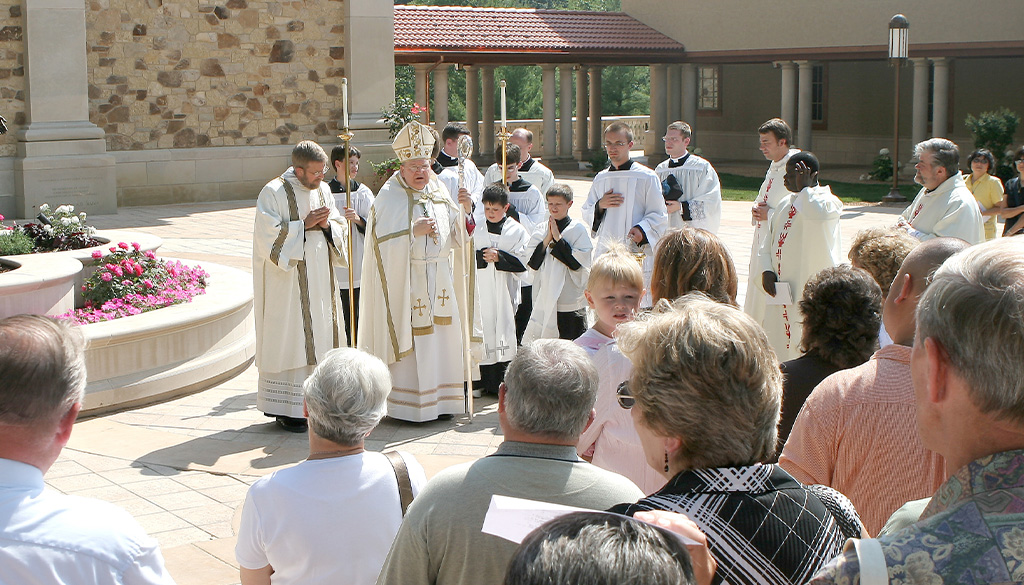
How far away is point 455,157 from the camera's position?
1078 centimetres

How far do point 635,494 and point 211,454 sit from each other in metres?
4.59

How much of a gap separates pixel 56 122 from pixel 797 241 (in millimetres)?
13593

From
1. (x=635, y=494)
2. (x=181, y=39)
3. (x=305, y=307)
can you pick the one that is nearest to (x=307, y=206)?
(x=305, y=307)

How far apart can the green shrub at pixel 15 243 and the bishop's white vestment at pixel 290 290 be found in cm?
304

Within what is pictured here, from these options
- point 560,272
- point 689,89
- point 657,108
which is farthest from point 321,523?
point 689,89

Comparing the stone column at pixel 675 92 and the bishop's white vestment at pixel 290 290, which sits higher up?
the stone column at pixel 675 92

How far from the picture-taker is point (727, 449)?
227 cm

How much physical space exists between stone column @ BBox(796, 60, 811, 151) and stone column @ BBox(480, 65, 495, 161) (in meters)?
7.60

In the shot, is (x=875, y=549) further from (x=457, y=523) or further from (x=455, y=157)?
(x=455, y=157)

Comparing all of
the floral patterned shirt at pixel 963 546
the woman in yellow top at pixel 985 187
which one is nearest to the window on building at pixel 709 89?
the woman in yellow top at pixel 985 187

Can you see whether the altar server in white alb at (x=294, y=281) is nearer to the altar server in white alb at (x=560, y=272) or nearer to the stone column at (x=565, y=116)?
the altar server in white alb at (x=560, y=272)

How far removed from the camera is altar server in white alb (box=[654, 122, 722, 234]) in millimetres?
9438

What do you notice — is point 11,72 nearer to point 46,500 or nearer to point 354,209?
point 354,209

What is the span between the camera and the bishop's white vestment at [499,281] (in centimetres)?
838
